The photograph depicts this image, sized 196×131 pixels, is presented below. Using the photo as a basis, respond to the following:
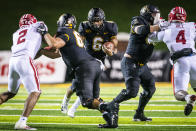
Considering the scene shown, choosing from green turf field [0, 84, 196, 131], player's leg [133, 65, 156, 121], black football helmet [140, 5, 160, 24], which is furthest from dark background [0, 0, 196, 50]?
player's leg [133, 65, 156, 121]

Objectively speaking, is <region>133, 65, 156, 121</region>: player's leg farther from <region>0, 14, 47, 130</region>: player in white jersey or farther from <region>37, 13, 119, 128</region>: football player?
<region>0, 14, 47, 130</region>: player in white jersey

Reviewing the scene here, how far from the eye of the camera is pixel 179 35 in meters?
4.50

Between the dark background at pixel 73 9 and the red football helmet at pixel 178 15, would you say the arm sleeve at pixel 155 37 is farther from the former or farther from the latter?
the dark background at pixel 73 9

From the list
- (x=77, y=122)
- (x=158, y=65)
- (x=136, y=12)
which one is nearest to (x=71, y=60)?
(x=77, y=122)

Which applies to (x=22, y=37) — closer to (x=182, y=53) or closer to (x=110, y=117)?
(x=110, y=117)

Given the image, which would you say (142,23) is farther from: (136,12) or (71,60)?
(136,12)

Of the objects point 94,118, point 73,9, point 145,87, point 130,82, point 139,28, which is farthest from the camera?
point 73,9

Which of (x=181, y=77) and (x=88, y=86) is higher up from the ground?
(x=181, y=77)

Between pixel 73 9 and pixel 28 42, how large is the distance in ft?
52.3

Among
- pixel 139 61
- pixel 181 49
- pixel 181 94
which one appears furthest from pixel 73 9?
pixel 181 94

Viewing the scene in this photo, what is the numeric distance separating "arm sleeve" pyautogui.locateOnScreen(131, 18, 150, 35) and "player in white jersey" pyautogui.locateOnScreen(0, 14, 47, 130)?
4.52 feet

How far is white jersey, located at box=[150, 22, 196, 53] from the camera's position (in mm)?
4500

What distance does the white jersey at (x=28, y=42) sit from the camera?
14.9 ft

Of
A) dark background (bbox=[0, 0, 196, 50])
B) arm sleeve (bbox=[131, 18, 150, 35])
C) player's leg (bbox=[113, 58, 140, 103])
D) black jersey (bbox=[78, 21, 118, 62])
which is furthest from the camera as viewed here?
dark background (bbox=[0, 0, 196, 50])
